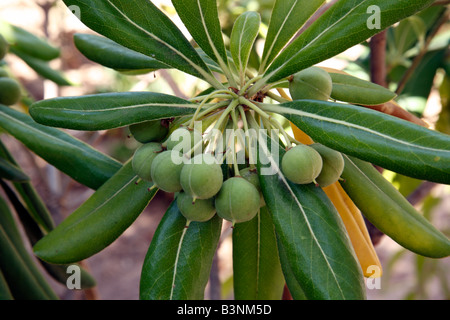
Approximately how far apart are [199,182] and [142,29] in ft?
1.23

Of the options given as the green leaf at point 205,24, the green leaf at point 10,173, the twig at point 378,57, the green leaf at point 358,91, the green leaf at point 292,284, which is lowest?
the green leaf at point 292,284

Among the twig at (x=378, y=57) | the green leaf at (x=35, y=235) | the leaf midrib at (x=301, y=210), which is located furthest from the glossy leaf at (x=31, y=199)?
the twig at (x=378, y=57)

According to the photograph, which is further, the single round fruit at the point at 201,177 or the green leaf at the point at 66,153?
the green leaf at the point at 66,153

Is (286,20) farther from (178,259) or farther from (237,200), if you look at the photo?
(178,259)

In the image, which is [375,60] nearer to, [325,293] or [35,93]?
[325,293]

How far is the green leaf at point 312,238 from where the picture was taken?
729 millimetres

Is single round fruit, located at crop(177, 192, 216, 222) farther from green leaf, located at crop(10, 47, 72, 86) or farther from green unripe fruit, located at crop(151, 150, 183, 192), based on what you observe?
green leaf, located at crop(10, 47, 72, 86)

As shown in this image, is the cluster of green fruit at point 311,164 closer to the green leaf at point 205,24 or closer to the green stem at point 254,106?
the green stem at point 254,106

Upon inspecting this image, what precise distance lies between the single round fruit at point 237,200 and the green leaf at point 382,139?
5.9 inches

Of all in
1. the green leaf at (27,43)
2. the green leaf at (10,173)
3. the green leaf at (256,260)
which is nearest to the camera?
the green leaf at (256,260)

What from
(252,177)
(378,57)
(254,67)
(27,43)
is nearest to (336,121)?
(252,177)

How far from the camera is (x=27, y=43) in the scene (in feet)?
5.19

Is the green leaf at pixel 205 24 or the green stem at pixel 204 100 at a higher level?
the green leaf at pixel 205 24
